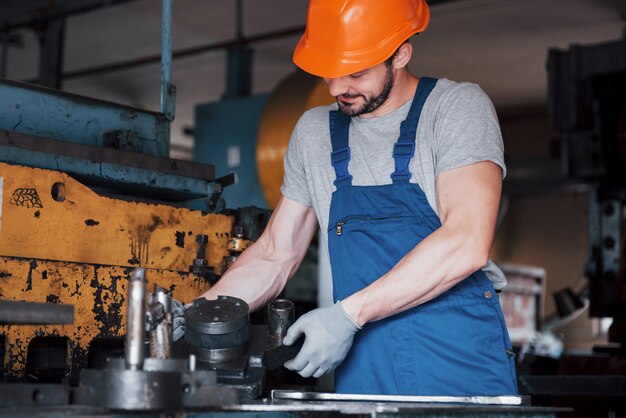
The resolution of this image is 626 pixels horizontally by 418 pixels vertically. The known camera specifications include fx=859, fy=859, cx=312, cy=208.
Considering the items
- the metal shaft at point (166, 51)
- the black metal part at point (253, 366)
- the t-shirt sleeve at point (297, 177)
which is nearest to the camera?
the black metal part at point (253, 366)

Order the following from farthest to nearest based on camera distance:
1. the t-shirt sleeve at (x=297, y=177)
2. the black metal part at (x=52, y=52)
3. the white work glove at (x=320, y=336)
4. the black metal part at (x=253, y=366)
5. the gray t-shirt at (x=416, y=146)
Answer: the black metal part at (x=52, y=52), the t-shirt sleeve at (x=297, y=177), the gray t-shirt at (x=416, y=146), the white work glove at (x=320, y=336), the black metal part at (x=253, y=366)

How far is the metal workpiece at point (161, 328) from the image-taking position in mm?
1168

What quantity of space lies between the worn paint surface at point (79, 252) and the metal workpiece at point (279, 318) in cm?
31

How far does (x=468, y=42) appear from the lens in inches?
235

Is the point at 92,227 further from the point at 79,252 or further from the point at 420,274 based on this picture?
the point at 420,274

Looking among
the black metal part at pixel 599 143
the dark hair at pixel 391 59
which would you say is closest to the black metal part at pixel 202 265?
the dark hair at pixel 391 59

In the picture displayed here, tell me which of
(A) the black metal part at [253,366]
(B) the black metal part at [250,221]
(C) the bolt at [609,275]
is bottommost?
(A) the black metal part at [253,366]

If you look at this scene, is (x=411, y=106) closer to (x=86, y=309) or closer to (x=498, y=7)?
(x=86, y=309)

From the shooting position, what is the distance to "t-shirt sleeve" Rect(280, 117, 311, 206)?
184 cm

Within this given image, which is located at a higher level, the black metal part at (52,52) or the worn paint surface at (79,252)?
the black metal part at (52,52)

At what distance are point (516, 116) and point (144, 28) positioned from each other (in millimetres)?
3769

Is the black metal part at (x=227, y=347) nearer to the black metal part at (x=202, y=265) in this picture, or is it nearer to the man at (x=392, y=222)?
the man at (x=392, y=222)

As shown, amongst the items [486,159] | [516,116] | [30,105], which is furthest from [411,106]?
[516,116]

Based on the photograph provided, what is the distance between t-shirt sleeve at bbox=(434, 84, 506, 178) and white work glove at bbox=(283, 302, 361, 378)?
33 centimetres
